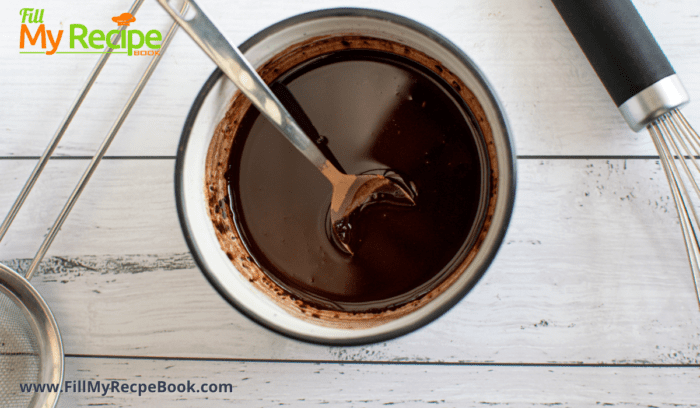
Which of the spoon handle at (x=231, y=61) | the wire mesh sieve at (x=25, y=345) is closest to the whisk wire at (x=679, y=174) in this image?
the spoon handle at (x=231, y=61)

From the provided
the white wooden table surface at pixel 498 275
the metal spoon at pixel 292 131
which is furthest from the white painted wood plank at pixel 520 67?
the metal spoon at pixel 292 131

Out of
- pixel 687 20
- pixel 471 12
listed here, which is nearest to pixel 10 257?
pixel 471 12

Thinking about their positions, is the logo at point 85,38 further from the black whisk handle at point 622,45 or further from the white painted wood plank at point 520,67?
the black whisk handle at point 622,45

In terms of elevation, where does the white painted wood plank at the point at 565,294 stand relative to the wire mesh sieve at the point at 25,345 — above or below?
below

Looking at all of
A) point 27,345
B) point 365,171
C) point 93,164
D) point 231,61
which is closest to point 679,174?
point 365,171

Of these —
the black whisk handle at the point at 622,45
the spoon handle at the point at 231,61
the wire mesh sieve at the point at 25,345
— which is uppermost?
the spoon handle at the point at 231,61

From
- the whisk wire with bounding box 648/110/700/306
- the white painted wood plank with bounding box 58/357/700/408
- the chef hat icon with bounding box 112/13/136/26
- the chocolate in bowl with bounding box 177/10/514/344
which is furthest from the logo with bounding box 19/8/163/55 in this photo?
the whisk wire with bounding box 648/110/700/306

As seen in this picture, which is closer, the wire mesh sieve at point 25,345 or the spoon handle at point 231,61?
the spoon handle at point 231,61

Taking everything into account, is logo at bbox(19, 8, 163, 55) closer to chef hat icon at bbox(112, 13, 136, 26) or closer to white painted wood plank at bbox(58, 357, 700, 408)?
chef hat icon at bbox(112, 13, 136, 26)
